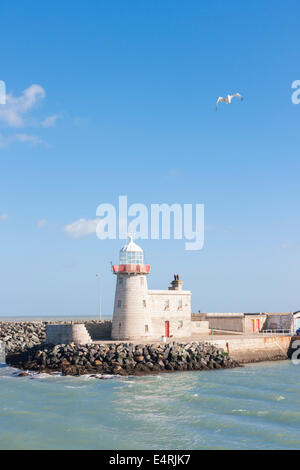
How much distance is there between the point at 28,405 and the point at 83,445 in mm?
6829

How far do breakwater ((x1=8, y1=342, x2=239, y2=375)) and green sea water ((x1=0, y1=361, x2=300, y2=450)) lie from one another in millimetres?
1369

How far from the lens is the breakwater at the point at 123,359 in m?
31.8

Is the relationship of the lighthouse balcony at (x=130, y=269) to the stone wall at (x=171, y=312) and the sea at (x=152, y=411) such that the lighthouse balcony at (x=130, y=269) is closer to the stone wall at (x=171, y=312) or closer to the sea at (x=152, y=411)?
the stone wall at (x=171, y=312)

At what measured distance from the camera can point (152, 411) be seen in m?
22.5

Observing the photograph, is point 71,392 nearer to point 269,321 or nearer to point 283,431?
point 283,431

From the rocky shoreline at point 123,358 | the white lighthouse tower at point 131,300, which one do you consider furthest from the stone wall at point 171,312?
the rocky shoreline at point 123,358

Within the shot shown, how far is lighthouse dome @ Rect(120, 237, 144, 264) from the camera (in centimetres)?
3853

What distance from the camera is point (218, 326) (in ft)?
164

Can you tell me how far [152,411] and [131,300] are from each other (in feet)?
51.1

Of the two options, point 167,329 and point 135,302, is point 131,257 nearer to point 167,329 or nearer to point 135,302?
point 135,302

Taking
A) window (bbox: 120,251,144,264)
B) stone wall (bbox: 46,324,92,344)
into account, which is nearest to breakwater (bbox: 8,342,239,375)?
stone wall (bbox: 46,324,92,344)

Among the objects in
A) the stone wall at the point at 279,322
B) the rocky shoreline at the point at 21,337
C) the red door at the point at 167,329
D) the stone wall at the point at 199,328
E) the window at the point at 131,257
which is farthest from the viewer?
the stone wall at the point at 279,322

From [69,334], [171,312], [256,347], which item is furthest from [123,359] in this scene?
[256,347]
